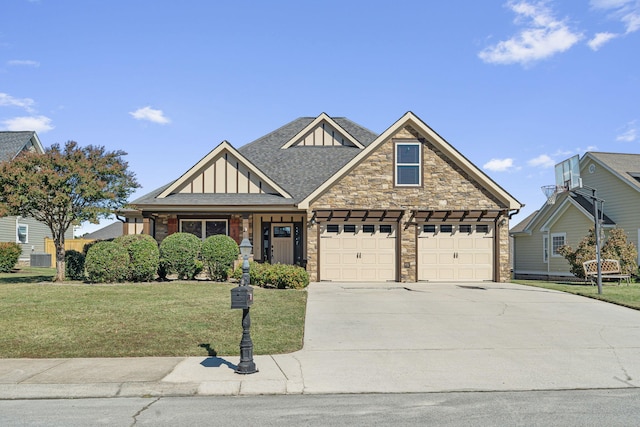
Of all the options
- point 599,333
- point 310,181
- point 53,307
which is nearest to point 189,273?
point 53,307

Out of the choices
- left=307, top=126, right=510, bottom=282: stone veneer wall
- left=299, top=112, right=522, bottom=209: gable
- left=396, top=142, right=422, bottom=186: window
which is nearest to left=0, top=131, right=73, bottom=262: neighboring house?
left=307, top=126, right=510, bottom=282: stone veneer wall

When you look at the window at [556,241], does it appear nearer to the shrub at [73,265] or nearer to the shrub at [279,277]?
the shrub at [279,277]

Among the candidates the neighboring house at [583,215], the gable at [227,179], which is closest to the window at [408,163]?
the gable at [227,179]

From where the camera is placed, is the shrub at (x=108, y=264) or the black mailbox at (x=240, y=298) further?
the shrub at (x=108, y=264)

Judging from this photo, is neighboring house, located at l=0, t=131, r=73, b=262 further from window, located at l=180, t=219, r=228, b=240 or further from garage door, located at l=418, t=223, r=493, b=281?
garage door, located at l=418, t=223, r=493, b=281

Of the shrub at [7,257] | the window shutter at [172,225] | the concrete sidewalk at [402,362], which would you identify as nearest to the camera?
the concrete sidewalk at [402,362]

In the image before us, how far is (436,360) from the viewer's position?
8.91 m

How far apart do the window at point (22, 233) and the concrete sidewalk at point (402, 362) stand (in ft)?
91.6

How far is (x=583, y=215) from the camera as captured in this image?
27812 mm

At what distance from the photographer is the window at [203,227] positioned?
891 inches

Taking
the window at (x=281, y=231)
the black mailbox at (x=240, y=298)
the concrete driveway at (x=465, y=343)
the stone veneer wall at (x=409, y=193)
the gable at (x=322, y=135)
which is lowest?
the concrete driveway at (x=465, y=343)

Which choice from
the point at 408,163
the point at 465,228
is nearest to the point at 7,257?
the point at 408,163

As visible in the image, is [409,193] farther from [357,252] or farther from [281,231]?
[281,231]

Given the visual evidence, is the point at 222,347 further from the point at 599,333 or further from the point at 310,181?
the point at 310,181
